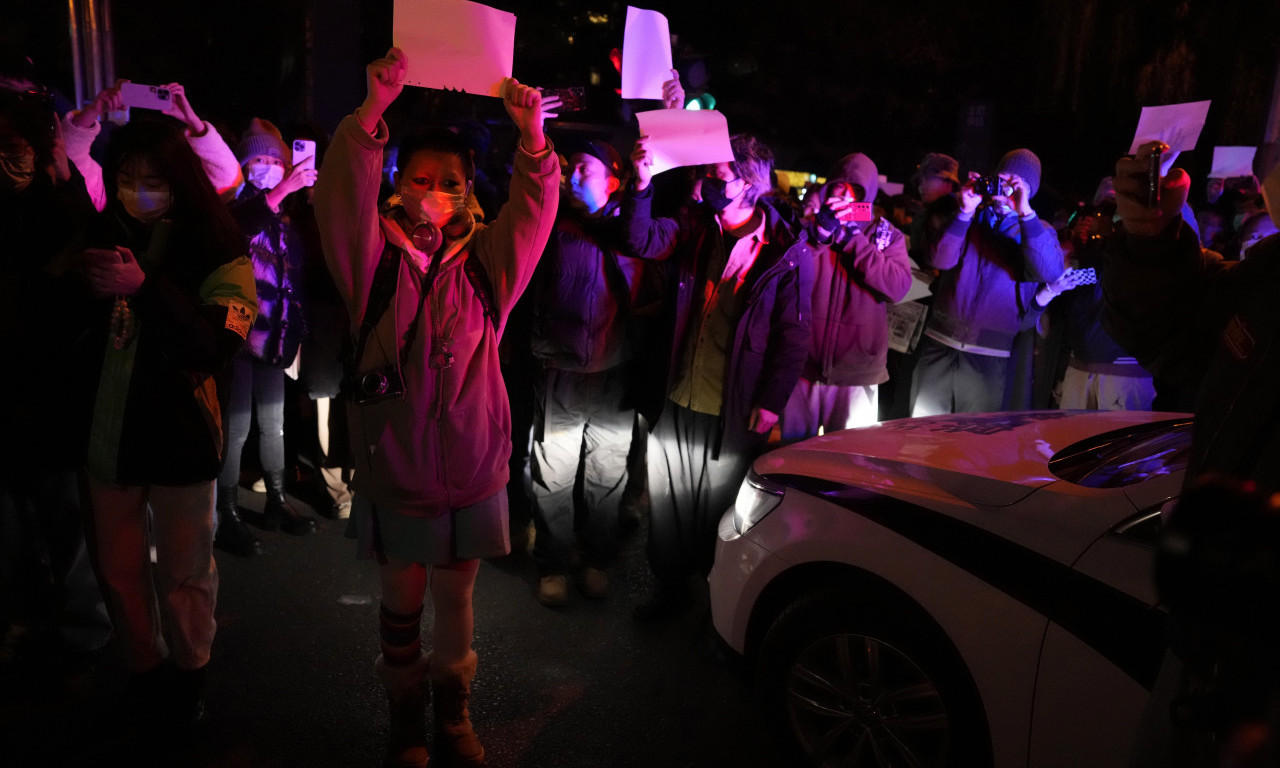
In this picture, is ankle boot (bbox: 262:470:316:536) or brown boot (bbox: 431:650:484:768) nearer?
brown boot (bbox: 431:650:484:768)

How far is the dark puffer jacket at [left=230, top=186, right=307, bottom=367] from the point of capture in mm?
4738

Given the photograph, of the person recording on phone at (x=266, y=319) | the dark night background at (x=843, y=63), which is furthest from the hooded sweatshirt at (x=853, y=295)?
the dark night background at (x=843, y=63)

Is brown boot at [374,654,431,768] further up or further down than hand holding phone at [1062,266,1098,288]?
further down

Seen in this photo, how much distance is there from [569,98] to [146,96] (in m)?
2.91

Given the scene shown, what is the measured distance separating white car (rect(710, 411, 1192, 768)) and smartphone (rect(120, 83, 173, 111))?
143 inches

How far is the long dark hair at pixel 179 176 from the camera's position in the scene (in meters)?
2.92

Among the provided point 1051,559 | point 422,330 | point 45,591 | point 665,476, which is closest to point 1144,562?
point 1051,559

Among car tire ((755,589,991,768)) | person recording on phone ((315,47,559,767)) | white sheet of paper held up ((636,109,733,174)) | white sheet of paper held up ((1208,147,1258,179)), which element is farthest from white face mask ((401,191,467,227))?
white sheet of paper held up ((1208,147,1258,179))

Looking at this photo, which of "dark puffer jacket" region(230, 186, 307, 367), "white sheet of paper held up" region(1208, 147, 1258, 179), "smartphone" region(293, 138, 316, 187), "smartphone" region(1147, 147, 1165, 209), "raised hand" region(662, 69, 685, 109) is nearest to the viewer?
"smartphone" region(1147, 147, 1165, 209)

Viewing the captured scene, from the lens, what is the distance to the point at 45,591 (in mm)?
3625

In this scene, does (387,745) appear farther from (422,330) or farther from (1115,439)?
(1115,439)

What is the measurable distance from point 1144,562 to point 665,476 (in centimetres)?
242

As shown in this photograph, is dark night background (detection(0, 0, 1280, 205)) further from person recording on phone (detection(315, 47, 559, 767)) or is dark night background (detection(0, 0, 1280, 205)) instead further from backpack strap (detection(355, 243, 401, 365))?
backpack strap (detection(355, 243, 401, 365))

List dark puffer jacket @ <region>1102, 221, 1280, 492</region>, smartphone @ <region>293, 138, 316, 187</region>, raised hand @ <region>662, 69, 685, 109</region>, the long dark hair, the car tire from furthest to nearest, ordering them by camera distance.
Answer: smartphone @ <region>293, 138, 316, 187</region>
raised hand @ <region>662, 69, 685, 109</region>
the long dark hair
the car tire
dark puffer jacket @ <region>1102, 221, 1280, 492</region>
